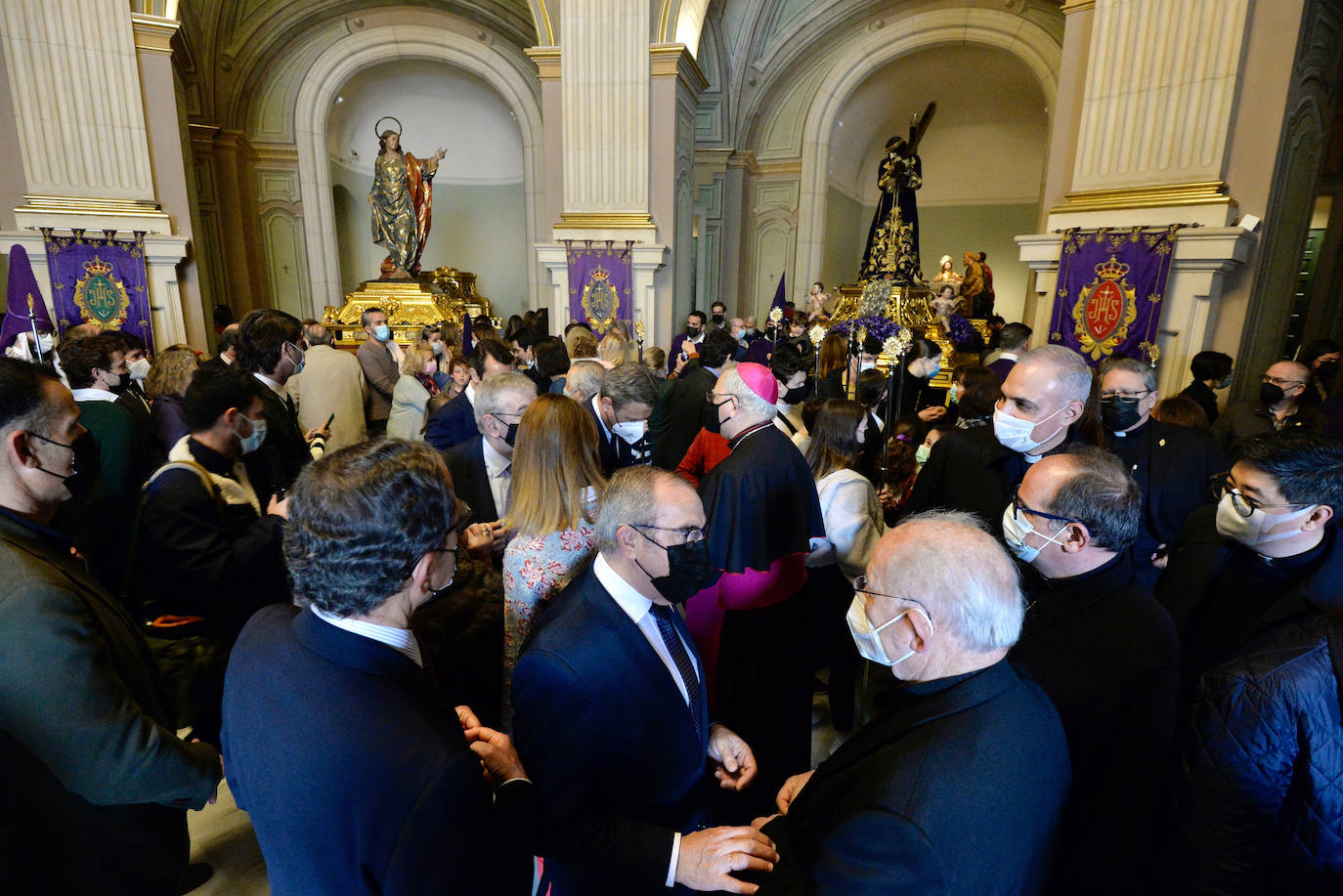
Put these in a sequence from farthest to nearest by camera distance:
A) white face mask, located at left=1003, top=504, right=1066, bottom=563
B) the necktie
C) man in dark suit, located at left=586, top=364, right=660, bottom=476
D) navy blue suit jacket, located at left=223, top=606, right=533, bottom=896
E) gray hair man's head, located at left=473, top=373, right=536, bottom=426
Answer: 1. man in dark suit, located at left=586, top=364, right=660, bottom=476
2. gray hair man's head, located at left=473, top=373, right=536, bottom=426
3. white face mask, located at left=1003, top=504, right=1066, bottom=563
4. the necktie
5. navy blue suit jacket, located at left=223, top=606, right=533, bottom=896

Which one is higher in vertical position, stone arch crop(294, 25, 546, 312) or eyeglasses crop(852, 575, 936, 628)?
stone arch crop(294, 25, 546, 312)

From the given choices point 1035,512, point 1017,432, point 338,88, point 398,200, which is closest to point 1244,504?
point 1035,512

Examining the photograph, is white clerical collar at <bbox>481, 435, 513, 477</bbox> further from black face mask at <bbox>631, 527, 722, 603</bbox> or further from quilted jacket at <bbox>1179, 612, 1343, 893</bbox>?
quilted jacket at <bbox>1179, 612, 1343, 893</bbox>

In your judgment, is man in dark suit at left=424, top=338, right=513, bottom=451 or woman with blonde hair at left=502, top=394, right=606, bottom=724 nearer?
woman with blonde hair at left=502, top=394, right=606, bottom=724

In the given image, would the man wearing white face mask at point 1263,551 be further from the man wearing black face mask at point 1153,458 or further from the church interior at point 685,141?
the church interior at point 685,141

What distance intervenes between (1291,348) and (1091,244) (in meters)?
7.00

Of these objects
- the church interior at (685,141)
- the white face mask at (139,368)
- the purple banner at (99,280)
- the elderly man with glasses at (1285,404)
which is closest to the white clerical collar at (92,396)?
the white face mask at (139,368)

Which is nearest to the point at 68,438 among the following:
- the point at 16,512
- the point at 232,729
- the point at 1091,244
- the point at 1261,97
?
the point at 16,512

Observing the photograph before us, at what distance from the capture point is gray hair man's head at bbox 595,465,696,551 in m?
1.52

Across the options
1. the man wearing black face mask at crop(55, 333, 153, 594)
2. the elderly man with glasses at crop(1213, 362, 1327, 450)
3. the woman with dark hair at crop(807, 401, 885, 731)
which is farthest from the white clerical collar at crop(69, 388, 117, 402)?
the elderly man with glasses at crop(1213, 362, 1327, 450)

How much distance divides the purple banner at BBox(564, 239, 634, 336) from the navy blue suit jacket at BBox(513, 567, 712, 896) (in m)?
7.69

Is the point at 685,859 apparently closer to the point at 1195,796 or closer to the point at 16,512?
the point at 1195,796

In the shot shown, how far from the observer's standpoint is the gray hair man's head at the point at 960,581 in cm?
Answer: 117

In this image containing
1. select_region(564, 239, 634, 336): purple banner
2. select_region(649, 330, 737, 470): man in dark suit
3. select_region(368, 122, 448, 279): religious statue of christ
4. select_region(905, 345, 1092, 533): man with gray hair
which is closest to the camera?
select_region(905, 345, 1092, 533): man with gray hair
